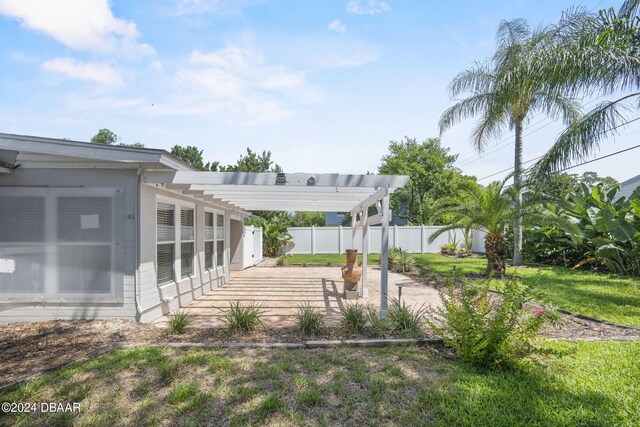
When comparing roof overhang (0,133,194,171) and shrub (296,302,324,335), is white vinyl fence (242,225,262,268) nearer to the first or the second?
roof overhang (0,133,194,171)

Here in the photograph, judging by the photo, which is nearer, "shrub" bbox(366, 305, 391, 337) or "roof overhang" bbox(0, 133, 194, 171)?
"shrub" bbox(366, 305, 391, 337)

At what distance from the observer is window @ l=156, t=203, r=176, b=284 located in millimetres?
6647

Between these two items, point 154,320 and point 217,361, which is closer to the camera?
point 217,361

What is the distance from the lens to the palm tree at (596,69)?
755 cm

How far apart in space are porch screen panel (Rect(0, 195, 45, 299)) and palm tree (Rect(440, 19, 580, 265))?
487 inches

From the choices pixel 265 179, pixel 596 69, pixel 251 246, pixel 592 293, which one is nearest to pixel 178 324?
pixel 265 179

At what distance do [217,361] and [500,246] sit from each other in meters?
9.73

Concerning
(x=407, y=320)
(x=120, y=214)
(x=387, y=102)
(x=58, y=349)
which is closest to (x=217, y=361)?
(x=58, y=349)

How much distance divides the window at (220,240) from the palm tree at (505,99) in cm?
973

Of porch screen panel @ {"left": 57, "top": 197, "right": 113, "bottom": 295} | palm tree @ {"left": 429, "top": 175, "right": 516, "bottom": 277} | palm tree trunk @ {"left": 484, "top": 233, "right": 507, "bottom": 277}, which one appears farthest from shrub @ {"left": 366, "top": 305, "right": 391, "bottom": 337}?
palm tree trunk @ {"left": 484, "top": 233, "right": 507, "bottom": 277}

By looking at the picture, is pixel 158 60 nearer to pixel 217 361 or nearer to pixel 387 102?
pixel 387 102

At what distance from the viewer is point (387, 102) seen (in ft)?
35.8

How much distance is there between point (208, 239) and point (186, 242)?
1.88m

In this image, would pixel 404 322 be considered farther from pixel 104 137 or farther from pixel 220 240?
pixel 104 137
